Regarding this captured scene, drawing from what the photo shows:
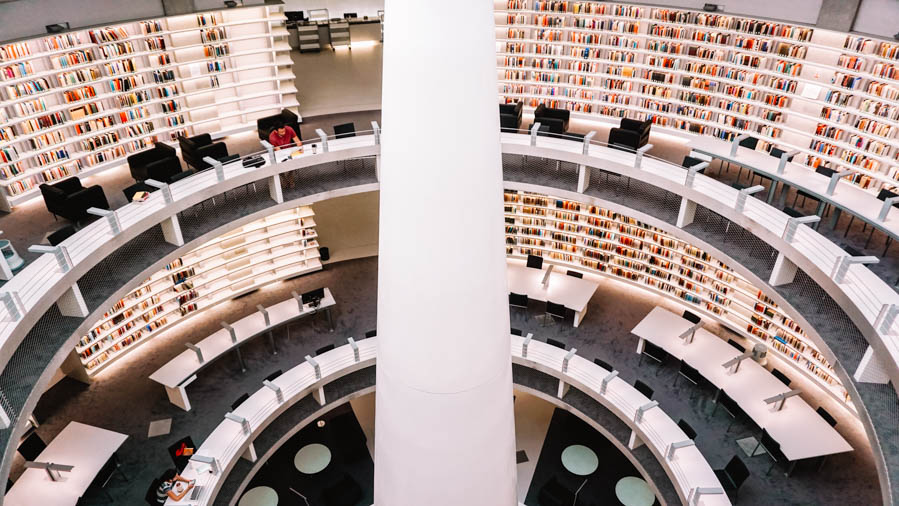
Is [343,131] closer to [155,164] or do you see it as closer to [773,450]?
[155,164]

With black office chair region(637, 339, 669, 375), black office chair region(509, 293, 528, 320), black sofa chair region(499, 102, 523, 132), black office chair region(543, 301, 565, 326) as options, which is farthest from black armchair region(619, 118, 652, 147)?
black office chair region(637, 339, 669, 375)

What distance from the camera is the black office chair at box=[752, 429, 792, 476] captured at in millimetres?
9797

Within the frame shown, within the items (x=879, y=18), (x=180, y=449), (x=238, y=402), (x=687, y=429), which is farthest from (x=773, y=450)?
(x=180, y=449)

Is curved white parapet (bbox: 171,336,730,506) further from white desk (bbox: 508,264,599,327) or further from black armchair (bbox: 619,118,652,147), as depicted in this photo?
black armchair (bbox: 619,118,652,147)

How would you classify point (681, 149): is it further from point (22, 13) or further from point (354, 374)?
point (22, 13)

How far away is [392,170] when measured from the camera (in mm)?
3924

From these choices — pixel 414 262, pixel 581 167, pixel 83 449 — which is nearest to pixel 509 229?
pixel 581 167

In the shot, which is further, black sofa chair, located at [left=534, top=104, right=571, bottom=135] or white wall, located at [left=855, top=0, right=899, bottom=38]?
black sofa chair, located at [left=534, top=104, right=571, bottom=135]

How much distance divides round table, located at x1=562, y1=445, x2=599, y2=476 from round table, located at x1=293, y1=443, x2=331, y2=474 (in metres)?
5.33

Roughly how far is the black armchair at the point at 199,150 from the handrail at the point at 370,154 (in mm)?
758

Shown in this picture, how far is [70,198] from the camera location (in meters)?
9.59

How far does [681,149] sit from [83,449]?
13156 millimetres

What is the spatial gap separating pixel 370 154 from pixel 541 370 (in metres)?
5.79

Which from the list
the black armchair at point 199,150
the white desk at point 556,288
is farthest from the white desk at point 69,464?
the white desk at point 556,288
